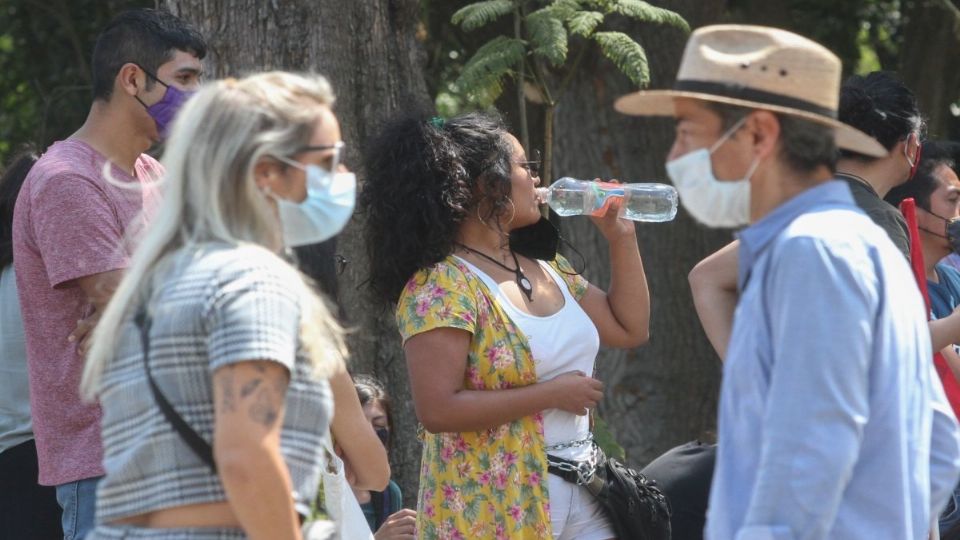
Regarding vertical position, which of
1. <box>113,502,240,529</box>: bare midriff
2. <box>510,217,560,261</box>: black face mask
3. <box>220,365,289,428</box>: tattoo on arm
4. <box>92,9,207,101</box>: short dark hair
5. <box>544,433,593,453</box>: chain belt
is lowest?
<box>544,433,593,453</box>: chain belt

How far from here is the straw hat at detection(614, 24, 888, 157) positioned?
249cm

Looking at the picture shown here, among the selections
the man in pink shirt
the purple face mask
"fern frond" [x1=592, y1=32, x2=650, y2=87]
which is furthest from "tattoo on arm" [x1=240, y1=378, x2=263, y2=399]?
"fern frond" [x1=592, y1=32, x2=650, y2=87]

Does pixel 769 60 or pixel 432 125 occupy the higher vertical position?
pixel 769 60

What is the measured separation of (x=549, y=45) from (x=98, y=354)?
10.6 feet

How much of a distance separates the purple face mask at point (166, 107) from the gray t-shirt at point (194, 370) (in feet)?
5.32

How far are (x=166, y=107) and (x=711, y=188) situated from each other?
Answer: 74.6 inches

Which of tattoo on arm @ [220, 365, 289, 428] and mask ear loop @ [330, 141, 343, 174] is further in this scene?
mask ear loop @ [330, 141, 343, 174]

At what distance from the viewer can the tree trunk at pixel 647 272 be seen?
7672mm

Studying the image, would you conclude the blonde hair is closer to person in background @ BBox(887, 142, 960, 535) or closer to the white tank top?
the white tank top

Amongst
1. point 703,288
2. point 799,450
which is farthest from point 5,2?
point 799,450

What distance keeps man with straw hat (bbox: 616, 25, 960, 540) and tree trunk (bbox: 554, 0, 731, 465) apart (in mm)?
5018

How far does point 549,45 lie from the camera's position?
5.33m

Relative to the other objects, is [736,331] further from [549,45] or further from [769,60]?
[549,45]

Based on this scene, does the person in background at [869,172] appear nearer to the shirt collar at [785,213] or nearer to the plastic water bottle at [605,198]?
the plastic water bottle at [605,198]
